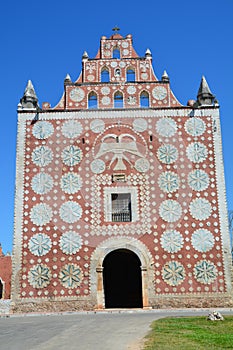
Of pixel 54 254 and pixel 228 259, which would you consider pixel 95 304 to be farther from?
pixel 228 259

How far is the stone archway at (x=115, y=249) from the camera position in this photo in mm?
19203

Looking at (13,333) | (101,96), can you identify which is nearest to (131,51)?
(101,96)

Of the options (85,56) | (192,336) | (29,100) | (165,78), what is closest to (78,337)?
(192,336)

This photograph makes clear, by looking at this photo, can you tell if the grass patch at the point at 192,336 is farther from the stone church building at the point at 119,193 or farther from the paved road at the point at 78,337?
the stone church building at the point at 119,193

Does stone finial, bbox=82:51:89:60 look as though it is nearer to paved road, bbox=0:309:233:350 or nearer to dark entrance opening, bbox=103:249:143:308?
dark entrance opening, bbox=103:249:143:308

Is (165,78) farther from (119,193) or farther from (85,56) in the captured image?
(119,193)

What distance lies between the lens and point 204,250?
782 inches

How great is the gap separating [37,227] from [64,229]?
4.54 ft

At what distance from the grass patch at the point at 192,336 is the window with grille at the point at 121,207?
937cm

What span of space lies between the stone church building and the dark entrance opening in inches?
32.8

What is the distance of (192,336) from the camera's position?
341 inches

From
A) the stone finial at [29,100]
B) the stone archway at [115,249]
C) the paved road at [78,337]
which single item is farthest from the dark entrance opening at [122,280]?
the paved road at [78,337]

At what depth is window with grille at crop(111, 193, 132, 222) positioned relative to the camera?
2052cm

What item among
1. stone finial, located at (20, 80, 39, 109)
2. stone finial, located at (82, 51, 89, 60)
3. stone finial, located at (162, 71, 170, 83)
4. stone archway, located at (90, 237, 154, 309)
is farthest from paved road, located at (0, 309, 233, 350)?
stone finial, located at (82, 51, 89, 60)
